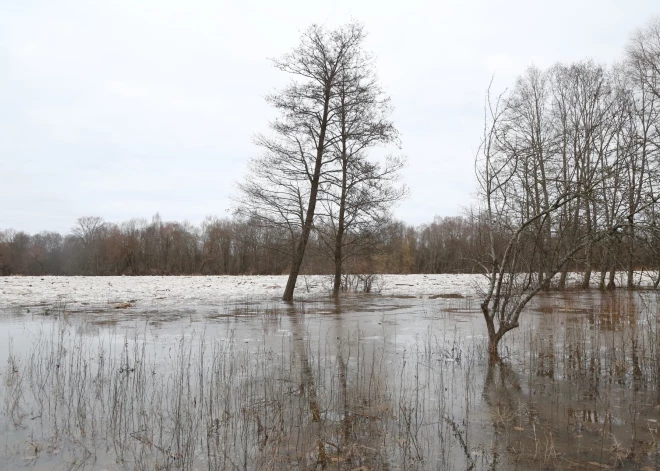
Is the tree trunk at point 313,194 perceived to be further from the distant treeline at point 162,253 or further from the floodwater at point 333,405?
the distant treeline at point 162,253

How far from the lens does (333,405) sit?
591cm

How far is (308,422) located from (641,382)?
473cm

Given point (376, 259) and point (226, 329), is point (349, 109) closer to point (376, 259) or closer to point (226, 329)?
point (376, 259)

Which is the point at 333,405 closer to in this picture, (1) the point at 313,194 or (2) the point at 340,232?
(1) the point at 313,194

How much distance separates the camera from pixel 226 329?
38.8ft

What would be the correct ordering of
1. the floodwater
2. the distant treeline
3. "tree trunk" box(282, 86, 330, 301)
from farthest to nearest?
the distant treeline, "tree trunk" box(282, 86, 330, 301), the floodwater

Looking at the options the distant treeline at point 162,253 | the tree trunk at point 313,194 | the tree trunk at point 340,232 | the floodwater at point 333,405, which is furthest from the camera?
the distant treeline at point 162,253

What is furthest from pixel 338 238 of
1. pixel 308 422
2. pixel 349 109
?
pixel 308 422

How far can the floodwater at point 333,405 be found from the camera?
14.8 ft

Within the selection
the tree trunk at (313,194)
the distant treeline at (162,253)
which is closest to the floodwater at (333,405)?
the tree trunk at (313,194)

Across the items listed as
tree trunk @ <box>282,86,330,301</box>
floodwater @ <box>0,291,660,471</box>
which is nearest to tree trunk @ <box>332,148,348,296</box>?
tree trunk @ <box>282,86,330,301</box>

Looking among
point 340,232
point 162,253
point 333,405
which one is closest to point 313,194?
point 340,232

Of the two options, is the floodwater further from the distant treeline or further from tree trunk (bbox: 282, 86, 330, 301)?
the distant treeline

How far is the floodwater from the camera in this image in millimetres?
4512
